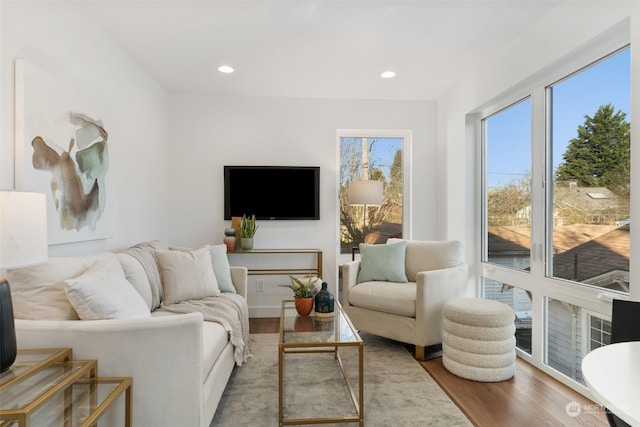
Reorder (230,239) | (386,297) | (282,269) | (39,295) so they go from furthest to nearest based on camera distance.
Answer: (282,269)
(230,239)
(386,297)
(39,295)

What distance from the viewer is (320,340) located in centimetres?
200

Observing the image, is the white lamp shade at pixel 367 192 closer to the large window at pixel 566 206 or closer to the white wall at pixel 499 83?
the white wall at pixel 499 83

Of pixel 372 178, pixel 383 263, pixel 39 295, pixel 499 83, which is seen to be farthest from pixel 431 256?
pixel 39 295

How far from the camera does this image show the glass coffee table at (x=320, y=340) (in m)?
1.91

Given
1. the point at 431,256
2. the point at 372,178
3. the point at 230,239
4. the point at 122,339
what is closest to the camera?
the point at 122,339

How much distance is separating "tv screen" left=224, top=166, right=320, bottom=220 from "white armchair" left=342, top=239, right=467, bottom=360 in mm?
1004

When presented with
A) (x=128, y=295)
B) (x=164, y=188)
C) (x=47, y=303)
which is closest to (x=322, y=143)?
(x=164, y=188)

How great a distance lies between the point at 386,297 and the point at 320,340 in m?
1.22

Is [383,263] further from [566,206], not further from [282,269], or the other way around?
[566,206]

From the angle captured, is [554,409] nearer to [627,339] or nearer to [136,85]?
[627,339]

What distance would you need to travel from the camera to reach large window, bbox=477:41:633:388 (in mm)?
2170

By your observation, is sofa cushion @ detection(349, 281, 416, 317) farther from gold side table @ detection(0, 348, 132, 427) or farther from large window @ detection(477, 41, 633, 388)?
gold side table @ detection(0, 348, 132, 427)

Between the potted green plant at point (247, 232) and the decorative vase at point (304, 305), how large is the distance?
A: 157 centimetres

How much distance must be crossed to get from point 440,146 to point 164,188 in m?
3.18
